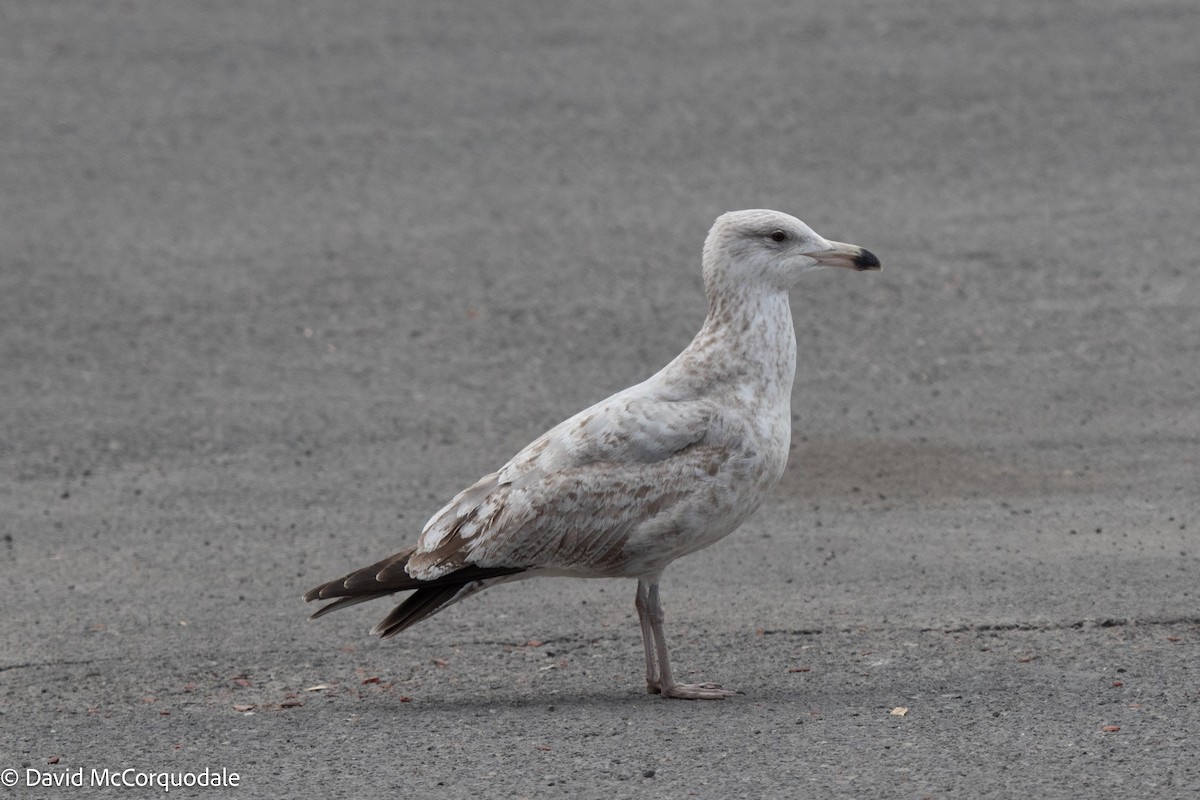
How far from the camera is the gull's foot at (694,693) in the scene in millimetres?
5969

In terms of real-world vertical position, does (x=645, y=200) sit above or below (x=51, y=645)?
above

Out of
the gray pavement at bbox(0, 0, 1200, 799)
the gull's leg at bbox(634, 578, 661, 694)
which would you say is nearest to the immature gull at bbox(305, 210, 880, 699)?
the gull's leg at bbox(634, 578, 661, 694)

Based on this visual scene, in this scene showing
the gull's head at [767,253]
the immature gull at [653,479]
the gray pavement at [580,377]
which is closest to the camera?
the gray pavement at [580,377]

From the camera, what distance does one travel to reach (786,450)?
6.23 m

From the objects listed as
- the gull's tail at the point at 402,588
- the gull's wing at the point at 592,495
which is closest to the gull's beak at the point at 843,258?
the gull's wing at the point at 592,495

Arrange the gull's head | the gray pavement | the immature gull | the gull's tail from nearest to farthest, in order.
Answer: the gray pavement, the immature gull, the gull's tail, the gull's head

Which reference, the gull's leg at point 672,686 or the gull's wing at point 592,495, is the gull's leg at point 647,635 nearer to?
the gull's leg at point 672,686

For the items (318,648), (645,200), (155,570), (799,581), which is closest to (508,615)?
(318,648)

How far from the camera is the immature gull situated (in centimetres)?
597

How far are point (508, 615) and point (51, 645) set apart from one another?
6.91 ft

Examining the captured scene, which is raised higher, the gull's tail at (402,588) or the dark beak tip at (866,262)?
the dark beak tip at (866,262)

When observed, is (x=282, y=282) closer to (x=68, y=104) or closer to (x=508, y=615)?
(x=68, y=104)

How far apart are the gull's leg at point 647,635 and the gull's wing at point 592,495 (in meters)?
0.22

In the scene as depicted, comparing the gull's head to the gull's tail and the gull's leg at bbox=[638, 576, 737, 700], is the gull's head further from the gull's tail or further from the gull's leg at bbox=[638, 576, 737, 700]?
the gull's tail
